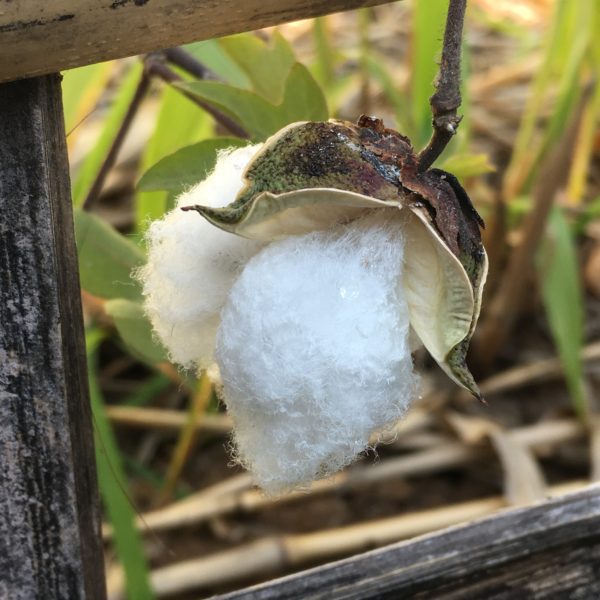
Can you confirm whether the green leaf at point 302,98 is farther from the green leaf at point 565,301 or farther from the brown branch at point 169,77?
the green leaf at point 565,301

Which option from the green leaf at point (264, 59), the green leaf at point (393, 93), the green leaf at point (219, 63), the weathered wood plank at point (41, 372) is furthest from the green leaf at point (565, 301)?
the weathered wood plank at point (41, 372)

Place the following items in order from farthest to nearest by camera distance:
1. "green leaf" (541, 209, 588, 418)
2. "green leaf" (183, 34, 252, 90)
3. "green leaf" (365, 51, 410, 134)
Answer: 1. "green leaf" (541, 209, 588, 418)
2. "green leaf" (365, 51, 410, 134)
3. "green leaf" (183, 34, 252, 90)

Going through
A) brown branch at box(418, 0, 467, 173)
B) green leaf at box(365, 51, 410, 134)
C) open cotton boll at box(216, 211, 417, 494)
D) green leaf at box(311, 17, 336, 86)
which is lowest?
open cotton boll at box(216, 211, 417, 494)

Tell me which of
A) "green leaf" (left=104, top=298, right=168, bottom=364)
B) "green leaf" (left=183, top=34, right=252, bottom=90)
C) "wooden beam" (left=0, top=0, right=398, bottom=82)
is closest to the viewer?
"wooden beam" (left=0, top=0, right=398, bottom=82)

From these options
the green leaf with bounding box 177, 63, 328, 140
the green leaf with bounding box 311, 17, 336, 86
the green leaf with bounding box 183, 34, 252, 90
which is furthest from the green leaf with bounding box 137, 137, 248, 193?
the green leaf with bounding box 311, 17, 336, 86

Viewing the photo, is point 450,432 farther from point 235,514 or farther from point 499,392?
point 235,514

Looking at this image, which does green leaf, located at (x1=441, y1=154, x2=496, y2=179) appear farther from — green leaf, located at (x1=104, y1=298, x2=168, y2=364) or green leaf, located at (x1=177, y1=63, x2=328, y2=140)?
green leaf, located at (x1=104, y1=298, x2=168, y2=364)
